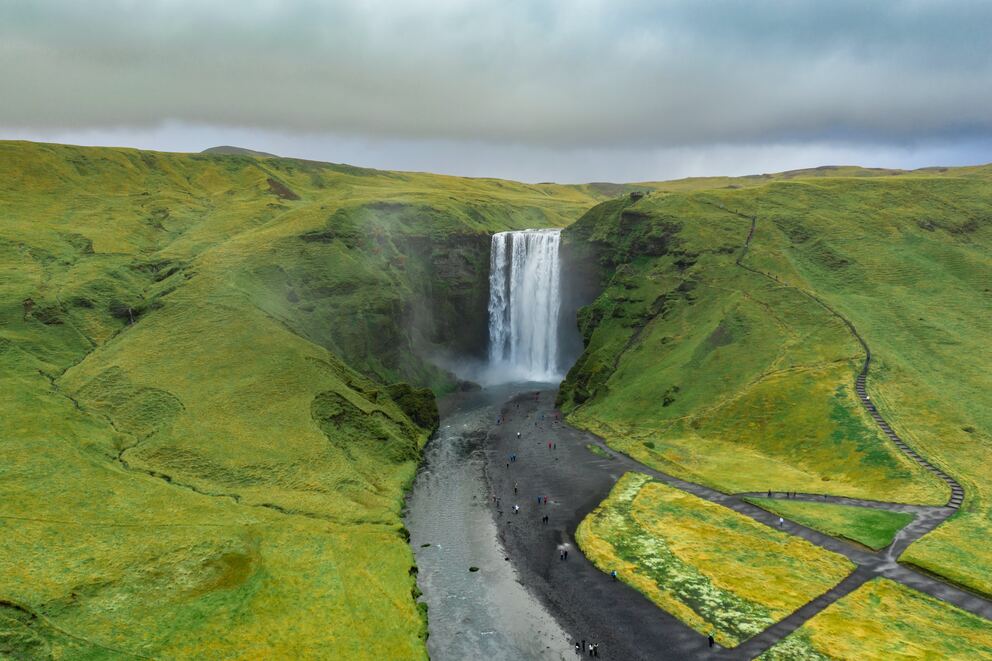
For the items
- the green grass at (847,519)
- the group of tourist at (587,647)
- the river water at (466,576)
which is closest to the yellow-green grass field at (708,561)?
the green grass at (847,519)

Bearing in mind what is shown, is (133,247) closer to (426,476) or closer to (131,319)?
(131,319)

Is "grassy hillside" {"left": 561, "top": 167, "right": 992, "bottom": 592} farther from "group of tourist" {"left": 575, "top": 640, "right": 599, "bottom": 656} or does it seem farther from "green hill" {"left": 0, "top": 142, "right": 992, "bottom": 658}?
"group of tourist" {"left": 575, "top": 640, "right": 599, "bottom": 656}

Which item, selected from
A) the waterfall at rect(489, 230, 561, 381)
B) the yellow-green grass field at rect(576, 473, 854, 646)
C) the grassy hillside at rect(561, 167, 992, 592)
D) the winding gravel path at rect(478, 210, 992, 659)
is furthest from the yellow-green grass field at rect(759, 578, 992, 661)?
the waterfall at rect(489, 230, 561, 381)

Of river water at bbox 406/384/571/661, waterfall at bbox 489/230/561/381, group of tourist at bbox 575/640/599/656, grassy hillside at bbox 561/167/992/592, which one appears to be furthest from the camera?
waterfall at bbox 489/230/561/381

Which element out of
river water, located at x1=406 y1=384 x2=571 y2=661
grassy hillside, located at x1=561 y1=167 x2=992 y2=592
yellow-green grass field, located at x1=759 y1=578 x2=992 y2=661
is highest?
grassy hillside, located at x1=561 y1=167 x2=992 y2=592

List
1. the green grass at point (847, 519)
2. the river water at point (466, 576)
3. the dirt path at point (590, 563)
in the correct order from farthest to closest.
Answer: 1. the green grass at point (847, 519)
2. the river water at point (466, 576)
3. the dirt path at point (590, 563)

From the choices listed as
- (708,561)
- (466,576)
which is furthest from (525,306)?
(708,561)

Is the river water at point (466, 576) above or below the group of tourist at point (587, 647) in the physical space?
below

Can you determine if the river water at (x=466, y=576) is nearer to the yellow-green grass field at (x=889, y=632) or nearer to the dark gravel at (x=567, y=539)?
the dark gravel at (x=567, y=539)
